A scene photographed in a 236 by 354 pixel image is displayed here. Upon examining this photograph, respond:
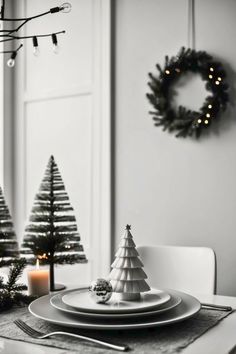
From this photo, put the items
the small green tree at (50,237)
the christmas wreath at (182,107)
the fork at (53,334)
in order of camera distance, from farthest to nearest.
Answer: the christmas wreath at (182,107) < the small green tree at (50,237) < the fork at (53,334)

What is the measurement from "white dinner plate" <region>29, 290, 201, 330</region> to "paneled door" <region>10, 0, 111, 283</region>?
5.07ft

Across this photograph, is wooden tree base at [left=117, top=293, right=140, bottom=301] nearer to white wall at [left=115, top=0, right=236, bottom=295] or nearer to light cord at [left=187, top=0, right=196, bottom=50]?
white wall at [left=115, top=0, right=236, bottom=295]

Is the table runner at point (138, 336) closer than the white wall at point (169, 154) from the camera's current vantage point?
Yes

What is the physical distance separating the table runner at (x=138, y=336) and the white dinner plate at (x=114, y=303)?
5cm

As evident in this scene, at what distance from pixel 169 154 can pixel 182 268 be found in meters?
0.78

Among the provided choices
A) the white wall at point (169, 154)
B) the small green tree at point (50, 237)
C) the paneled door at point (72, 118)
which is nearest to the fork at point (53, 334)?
the small green tree at point (50, 237)

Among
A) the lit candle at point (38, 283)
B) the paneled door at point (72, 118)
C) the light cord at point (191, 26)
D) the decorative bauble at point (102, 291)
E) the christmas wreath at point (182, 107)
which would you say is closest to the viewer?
the decorative bauble at point (102, 291)

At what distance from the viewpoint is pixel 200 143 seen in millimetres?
2545

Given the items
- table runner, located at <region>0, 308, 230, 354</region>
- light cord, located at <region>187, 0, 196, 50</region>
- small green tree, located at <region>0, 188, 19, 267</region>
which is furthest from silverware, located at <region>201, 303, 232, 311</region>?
light cord, located at <region>187, 0, 196, 50</region>

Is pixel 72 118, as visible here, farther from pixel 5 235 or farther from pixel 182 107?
pixel 5 235

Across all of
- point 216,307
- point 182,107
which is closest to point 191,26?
point 182,107

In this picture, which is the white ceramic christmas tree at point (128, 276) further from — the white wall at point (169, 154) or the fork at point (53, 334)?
the white wall at point (169, 154)

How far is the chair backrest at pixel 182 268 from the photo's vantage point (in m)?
2.02

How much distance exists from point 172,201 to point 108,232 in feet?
1.47
